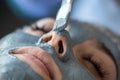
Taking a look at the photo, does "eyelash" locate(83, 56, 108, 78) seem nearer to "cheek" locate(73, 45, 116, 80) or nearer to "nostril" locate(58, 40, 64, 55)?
"cheek" locate(73, 45, 116, 80)

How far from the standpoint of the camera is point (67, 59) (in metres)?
0.63

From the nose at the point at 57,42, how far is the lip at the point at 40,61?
4cm

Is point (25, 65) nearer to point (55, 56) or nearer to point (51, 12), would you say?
point (55, 56)

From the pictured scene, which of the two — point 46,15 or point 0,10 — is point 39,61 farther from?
point 0,10

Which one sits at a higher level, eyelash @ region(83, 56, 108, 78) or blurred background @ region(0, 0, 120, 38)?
blurred background @ region(0, 0, 120, 38)

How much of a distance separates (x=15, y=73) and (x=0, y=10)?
2.68 ft

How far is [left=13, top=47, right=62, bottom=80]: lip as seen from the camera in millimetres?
564

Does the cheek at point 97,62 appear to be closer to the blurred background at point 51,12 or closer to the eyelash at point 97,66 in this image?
the eyelash at point 97,66

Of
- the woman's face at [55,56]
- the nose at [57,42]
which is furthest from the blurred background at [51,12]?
the nose at [57,42]

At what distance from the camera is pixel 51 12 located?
1150mm

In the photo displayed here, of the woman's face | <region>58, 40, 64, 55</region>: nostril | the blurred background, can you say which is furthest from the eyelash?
the blurred background

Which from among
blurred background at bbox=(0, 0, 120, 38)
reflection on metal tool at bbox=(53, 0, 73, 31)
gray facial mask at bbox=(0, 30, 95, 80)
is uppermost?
blurred background at bbox=(0, 0, 120, 38)

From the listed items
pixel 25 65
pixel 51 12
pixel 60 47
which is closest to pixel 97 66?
pixel 60 47

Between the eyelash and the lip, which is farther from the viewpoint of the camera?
the eyelash
